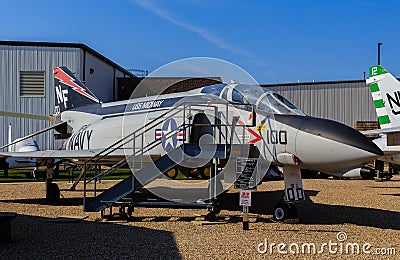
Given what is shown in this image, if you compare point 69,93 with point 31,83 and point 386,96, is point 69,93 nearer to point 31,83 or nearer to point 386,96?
point 386,96

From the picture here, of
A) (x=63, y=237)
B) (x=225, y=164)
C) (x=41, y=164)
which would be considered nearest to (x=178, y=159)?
(x=225, y=164)

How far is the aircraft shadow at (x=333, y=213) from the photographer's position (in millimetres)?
10938

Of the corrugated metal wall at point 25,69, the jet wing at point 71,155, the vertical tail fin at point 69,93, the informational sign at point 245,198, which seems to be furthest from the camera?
the corrugated metal wall at point 25,69

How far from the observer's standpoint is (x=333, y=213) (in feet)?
41.0

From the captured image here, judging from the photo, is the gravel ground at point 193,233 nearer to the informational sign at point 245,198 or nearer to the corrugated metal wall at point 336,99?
the informational sign at point 245,198

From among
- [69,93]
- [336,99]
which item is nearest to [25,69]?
[69,93]

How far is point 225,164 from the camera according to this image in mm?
11641

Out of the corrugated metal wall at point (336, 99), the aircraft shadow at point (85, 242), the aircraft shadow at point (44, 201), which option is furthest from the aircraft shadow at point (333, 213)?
the corrugated metal wall at point (336, 99)

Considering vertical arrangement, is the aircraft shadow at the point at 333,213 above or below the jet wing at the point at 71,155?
below

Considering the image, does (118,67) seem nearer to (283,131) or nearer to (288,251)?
(283,131)

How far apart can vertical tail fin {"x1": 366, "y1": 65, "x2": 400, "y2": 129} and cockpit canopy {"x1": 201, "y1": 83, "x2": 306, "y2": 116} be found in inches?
344

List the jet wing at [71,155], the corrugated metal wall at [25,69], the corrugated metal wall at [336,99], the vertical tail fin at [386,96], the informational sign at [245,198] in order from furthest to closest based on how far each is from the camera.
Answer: the corrugated metal wall at [336,99]
the corrugated metal wall at [25,69]
the vertical tail fin at [386,96]
the jet wing at [71,155]
the informational sign at [245,198]

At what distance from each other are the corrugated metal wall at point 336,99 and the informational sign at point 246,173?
2394cm

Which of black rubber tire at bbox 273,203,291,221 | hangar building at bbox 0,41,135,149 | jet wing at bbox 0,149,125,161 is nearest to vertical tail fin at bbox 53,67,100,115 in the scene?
jet wing at bbox 0,149,125,161
